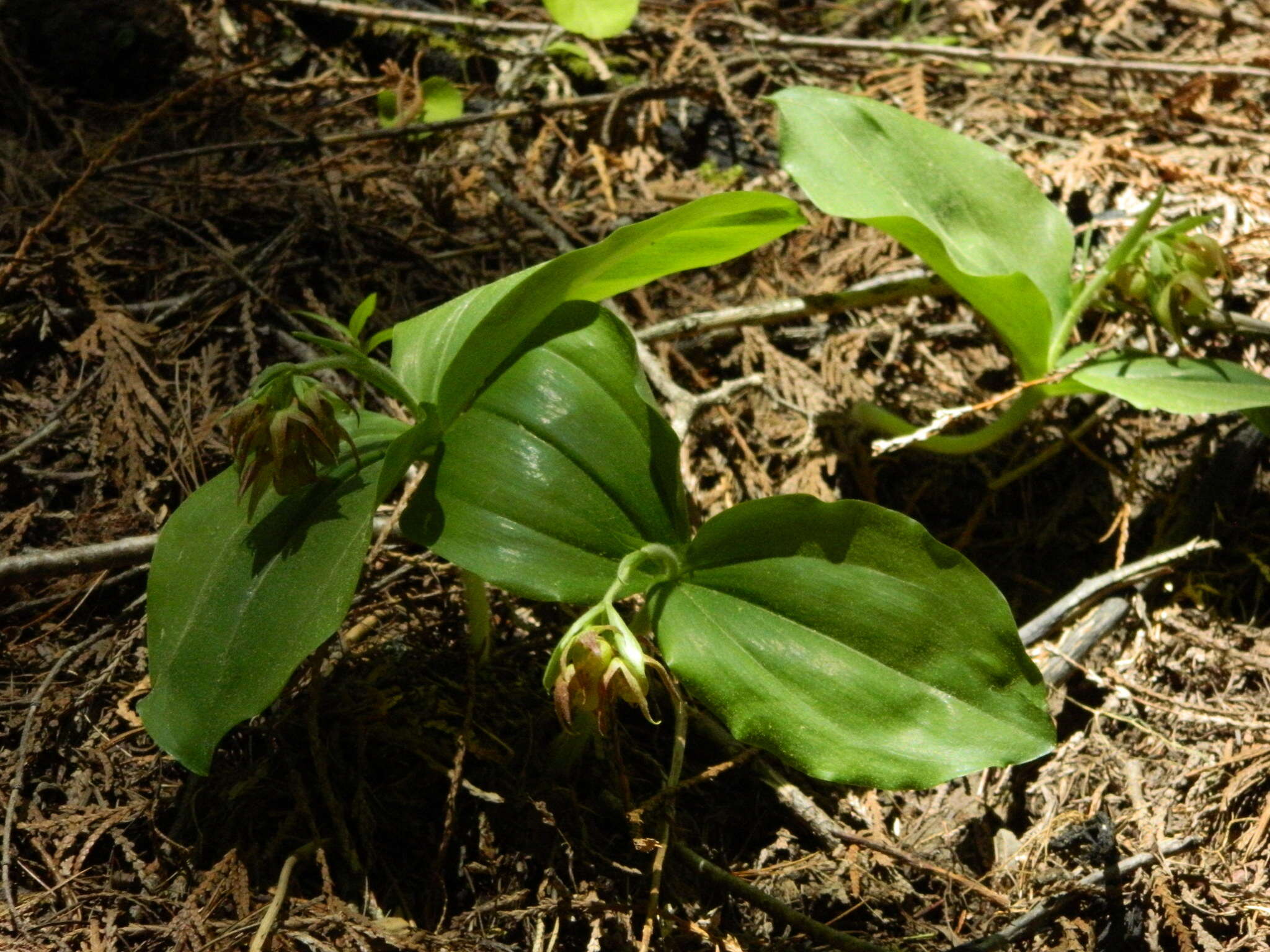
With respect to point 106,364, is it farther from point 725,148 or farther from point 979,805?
point 979,805

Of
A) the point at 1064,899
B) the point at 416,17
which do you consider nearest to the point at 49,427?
the point at 416,17

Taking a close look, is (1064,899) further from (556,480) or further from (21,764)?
(21,764)

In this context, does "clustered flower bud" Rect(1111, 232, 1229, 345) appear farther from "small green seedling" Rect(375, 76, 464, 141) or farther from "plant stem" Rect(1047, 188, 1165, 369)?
"small green seedling" Rect(375, 76, 464, 141)

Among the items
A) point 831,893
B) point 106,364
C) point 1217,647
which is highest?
point 106,364

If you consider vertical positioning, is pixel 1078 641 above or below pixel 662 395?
below

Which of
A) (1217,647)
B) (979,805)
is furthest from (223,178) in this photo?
(1217,647)

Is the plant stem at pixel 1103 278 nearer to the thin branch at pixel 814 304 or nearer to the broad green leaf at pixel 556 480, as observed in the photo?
the thin branch at pixel 814 304
